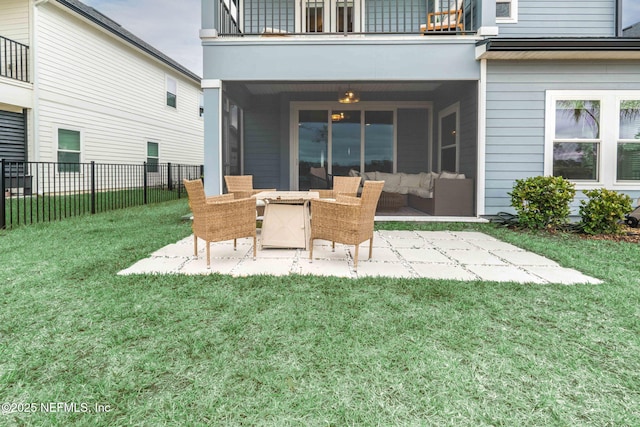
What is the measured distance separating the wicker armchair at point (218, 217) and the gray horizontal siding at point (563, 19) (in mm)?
7289

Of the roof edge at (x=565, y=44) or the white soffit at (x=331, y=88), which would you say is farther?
the white soffit at (x=331, y=88)

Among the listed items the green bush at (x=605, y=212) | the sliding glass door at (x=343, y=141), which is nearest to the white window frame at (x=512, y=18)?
the sliding glass door at (x=343, y=141)

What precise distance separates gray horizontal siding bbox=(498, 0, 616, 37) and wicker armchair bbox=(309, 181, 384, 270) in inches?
259

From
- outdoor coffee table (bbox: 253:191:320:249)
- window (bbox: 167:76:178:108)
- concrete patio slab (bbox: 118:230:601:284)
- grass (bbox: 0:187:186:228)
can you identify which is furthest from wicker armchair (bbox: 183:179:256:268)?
window (bbox: 167:76:178:108)

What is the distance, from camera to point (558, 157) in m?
6.22

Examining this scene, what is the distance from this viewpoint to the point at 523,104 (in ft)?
20.2

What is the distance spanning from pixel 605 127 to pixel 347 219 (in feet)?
18.1

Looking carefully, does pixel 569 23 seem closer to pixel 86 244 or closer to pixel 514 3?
pixel 514 3

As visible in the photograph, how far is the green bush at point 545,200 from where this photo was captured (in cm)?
521

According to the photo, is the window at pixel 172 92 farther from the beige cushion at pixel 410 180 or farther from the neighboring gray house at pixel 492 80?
the beige cushion at pixel 410 180

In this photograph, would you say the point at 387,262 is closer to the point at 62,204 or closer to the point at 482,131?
the point at 482,131

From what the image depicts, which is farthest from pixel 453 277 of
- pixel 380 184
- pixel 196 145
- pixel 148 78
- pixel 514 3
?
pixel 196 145

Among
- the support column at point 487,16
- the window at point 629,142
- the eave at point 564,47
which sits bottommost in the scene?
the window at point 629,142

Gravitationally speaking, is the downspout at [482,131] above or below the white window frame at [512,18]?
below
